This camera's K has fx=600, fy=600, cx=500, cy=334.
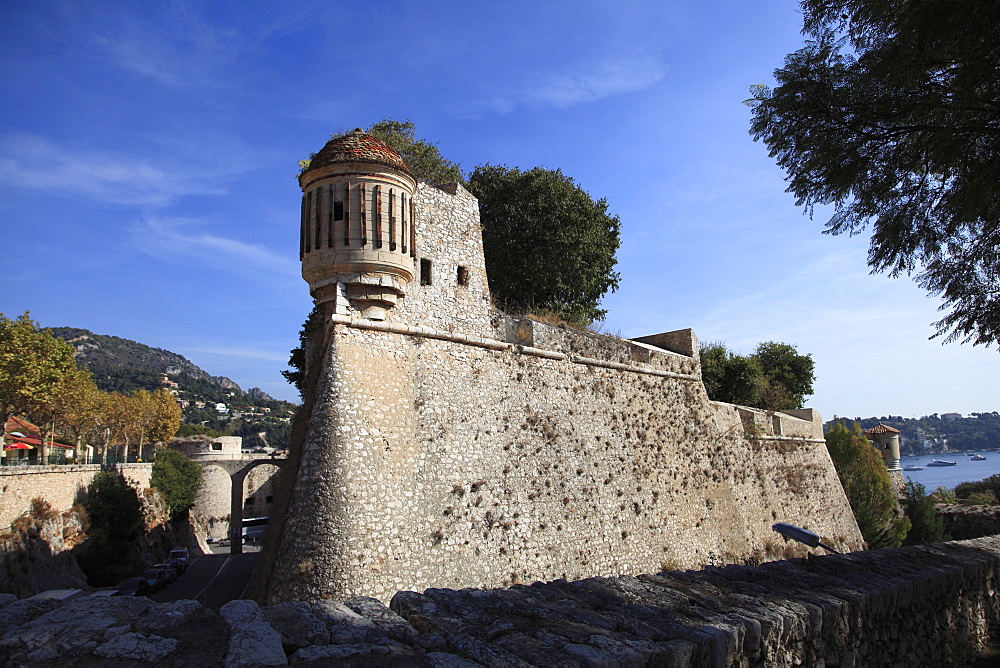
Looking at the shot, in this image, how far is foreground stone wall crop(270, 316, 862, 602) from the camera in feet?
32.4

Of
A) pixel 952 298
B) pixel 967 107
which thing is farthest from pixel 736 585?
pixel 952 298

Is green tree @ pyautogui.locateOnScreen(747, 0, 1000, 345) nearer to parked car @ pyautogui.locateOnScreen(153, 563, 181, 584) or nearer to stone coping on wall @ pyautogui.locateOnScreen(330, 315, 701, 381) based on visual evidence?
stone coping on wall @ pyautogui.locateOnScreen(330, 315, 701, 381)

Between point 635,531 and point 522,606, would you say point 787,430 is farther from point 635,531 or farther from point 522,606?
point 522,606

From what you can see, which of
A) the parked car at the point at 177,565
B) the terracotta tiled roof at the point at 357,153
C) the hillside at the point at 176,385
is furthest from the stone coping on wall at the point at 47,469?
the hillside at the point at 176,385

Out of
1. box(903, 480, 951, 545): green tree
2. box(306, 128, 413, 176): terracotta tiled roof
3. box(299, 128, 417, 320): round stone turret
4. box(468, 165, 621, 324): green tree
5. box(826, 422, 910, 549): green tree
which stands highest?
box(468, 165, 621, 324): green tree

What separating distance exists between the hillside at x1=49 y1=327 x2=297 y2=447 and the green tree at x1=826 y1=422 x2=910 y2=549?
100 m

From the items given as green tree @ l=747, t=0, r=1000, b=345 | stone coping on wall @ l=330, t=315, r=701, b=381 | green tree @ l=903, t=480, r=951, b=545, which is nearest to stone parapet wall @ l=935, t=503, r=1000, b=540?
green tree @ l=903, t=480, r=951, b=545

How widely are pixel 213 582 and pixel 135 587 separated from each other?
3727 mm

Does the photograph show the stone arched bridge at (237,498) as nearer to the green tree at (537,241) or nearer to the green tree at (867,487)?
the green tree at (537,241)

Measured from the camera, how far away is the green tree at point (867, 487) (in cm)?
2727

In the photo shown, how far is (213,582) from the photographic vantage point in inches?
883

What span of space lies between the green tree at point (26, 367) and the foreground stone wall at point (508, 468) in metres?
21.0

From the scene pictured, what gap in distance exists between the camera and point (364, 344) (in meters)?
11.0

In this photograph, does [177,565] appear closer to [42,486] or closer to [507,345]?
[42,486]
